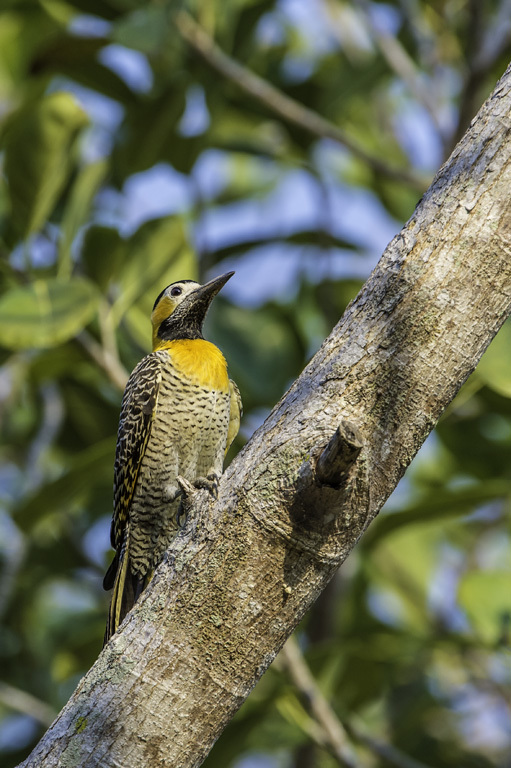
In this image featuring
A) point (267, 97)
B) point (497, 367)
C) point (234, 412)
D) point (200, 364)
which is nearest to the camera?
point (497, 367)

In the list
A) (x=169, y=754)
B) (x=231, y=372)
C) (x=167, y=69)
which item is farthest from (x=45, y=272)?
(x=169, y=754)

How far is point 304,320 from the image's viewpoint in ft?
16.3

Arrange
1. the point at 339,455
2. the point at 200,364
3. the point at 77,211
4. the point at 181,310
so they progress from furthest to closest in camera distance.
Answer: the point at 181,310, the point at 200,364, the point at 77,211, the point at 339,455

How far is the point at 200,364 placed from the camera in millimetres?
4199

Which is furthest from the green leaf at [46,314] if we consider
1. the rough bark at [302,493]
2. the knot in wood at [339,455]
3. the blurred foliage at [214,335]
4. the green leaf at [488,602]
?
the green leaf at [488,602]

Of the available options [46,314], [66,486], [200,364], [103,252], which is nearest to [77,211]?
[103,252]

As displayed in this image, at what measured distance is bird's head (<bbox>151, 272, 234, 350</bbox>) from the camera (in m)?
4.56

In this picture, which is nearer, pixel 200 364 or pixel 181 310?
pixel 200 364

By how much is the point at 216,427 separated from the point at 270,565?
7.18ft

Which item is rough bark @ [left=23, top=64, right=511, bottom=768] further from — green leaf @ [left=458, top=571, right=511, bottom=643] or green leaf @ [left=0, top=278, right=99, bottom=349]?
green leaf @ [left=458, top=571, right=511, bottom=643]

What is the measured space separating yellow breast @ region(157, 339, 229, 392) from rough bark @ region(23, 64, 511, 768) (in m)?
2.17

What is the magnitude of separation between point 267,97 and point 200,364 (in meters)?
1.48

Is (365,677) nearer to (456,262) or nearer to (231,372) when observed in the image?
(231,372)

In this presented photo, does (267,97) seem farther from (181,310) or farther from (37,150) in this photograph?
(37,150)
